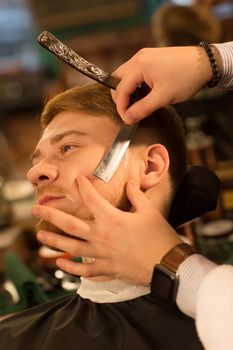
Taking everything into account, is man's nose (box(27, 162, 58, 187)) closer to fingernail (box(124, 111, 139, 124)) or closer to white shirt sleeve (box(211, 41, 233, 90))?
fingernail (box(124, 111, 139, 124))

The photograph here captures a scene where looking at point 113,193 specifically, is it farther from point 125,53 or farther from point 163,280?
point 125,53

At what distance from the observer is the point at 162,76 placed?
968 mm

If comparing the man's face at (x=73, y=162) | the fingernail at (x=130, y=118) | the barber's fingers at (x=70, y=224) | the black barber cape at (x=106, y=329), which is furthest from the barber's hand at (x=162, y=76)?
the black barber cape at (x=106, y=329)

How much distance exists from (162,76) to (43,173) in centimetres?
37

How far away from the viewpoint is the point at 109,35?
6520 millimetres

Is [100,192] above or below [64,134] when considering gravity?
below

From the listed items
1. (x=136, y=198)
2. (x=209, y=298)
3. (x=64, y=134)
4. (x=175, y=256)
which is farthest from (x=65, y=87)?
(x=209, y=298)

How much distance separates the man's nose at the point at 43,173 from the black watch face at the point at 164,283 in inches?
14.5

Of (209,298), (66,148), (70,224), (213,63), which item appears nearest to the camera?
(209,298)

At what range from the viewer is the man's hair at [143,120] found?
119 centimetres

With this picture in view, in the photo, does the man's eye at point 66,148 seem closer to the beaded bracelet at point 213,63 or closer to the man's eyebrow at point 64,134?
the man's eyebrow at point 64,134

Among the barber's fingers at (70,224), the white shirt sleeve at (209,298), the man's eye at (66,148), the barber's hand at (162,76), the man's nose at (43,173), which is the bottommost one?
the white shirt sleeve at (209,298)

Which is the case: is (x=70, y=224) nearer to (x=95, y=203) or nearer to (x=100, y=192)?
(x=95, y=203)

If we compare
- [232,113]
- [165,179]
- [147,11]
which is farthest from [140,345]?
[147,11]
